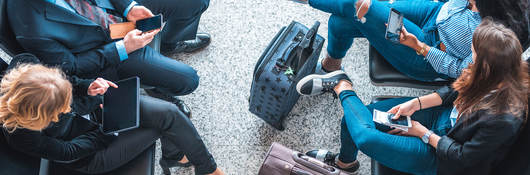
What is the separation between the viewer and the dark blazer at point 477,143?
56.7 inches

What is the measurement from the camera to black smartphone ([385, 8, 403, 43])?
75.7 inches

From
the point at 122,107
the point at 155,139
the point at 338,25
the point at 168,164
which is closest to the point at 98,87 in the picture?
the point at 122,107

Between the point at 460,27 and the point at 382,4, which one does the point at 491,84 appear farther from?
the point at 382,4

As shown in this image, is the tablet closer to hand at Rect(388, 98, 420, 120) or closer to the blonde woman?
the blonde woman

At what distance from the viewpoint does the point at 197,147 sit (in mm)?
1951

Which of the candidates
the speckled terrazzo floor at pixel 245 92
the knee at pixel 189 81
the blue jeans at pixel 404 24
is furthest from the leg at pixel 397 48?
the knee at pixel 189 81

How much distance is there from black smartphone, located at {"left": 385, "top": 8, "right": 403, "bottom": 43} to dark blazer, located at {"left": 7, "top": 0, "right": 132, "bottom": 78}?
129 centimetres

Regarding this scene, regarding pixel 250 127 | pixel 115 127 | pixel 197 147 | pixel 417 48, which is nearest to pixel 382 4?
pixel 417 48

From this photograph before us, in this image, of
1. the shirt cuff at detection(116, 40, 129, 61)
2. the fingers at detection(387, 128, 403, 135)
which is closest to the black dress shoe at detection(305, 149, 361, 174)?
the fingers at detection(387, 128, 403, 135)

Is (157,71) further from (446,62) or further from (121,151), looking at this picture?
(446,62)

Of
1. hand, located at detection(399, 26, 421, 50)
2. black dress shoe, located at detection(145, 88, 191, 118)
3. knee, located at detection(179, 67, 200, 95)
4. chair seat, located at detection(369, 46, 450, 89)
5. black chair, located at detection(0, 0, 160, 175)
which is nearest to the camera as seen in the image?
black chair, located at detection(0, 0, 160, 175)

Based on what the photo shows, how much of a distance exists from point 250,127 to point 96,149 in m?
0.97

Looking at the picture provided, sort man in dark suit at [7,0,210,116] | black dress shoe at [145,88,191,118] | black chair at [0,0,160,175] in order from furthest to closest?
black dress shoe at [145,88,191,118] < man in dark suit at [7,0,210,116] < black chair at [0,0,160,175]

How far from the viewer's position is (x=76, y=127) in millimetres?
1712
